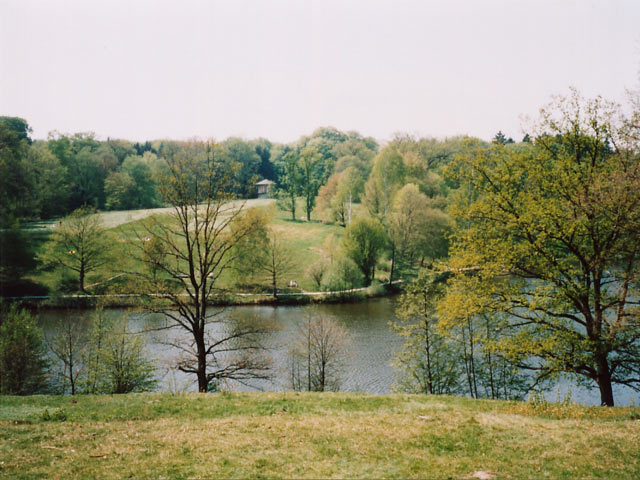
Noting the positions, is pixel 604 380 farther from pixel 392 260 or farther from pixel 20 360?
pixel 392 260

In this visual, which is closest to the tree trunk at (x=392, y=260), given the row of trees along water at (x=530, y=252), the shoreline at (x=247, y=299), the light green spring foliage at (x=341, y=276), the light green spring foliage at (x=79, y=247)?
the shoreline at (x=247, y=299)

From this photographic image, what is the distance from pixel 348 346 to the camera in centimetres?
2930

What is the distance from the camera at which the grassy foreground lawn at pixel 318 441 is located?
23.6 ft

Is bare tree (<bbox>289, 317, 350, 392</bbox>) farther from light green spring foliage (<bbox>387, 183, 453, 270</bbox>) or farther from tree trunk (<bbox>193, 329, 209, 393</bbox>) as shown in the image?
light green spring foliage (<bbox>387, 183, 453, 270</bbox>)

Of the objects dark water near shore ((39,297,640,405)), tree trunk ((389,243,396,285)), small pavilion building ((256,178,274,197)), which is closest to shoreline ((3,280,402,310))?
dark water near shore ((39,297,640,405))

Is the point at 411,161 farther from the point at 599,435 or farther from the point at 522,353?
the point at 599,435

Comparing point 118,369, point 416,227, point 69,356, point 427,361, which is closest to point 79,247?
point 69,356

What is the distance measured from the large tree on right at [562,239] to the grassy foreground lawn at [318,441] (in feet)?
10.6

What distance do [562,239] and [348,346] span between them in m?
17.8

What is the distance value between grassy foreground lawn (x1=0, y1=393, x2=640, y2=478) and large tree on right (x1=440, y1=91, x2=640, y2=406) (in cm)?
324

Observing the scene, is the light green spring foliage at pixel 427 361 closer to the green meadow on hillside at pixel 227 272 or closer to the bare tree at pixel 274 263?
the green meadow on hillside at pixel 227 272

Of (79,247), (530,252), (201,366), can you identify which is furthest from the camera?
(79,247)

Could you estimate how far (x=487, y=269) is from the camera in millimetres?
14812

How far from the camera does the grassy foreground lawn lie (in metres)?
7.20
